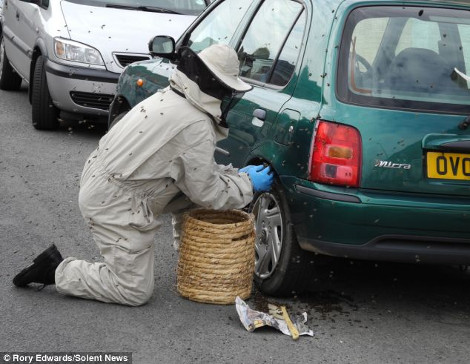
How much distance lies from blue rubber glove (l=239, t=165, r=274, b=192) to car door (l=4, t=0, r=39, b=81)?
Answer: 5867 millimetres

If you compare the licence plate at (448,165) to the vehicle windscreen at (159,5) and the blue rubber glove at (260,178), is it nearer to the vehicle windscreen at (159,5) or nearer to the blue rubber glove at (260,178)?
the blue rubber glove at (260,178)

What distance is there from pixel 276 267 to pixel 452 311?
1085 millimetres

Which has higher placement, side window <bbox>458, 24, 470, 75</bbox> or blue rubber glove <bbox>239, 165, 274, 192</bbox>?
side window <bbox>458, 24, 470, 75</bbox>

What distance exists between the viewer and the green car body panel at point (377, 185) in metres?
5.18

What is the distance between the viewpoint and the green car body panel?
5.18 m

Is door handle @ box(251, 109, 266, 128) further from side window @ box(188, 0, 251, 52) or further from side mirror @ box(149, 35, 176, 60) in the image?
side mirror @ box(149, 35, 176, 60)

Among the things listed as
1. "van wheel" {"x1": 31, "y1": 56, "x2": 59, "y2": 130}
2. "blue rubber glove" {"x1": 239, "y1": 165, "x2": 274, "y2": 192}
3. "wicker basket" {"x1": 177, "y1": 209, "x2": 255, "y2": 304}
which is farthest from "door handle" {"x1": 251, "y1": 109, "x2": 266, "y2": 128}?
"van wheel" {"x1": 31, "y1": 56, "x2": 59, "y2": 130}

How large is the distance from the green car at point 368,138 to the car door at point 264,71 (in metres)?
0.02

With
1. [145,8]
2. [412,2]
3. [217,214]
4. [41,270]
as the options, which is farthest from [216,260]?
[145,8]

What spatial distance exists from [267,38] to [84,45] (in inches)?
168

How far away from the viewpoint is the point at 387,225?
17.0ft

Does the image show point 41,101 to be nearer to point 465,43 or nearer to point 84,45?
point 84,45

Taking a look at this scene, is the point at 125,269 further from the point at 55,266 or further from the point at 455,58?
the point at 455,58

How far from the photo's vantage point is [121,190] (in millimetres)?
5453
